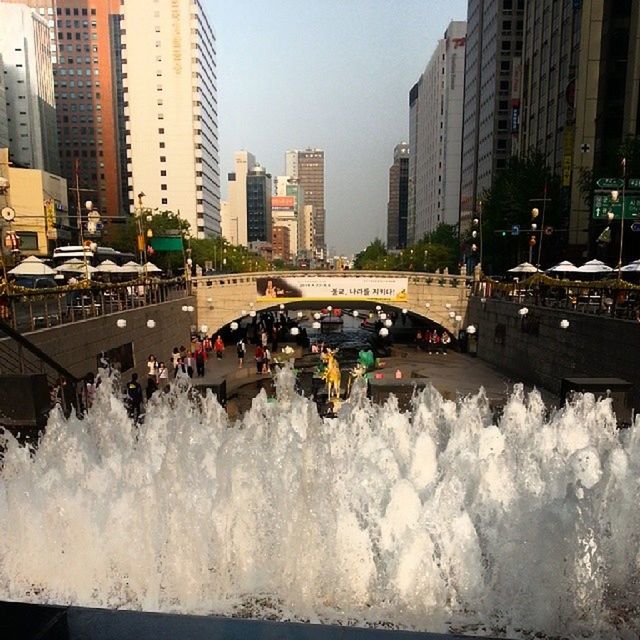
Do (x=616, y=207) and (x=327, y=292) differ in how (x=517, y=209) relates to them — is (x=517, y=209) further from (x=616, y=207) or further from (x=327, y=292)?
(x=616, y=207)

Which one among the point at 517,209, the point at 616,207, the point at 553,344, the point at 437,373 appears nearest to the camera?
the point at 616,207

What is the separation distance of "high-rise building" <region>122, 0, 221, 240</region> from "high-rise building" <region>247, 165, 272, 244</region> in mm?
109364

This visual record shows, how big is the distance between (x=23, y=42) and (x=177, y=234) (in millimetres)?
Result: 65398

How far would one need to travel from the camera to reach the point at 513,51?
67750 mm

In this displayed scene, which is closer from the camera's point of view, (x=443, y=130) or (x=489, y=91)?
(x=489, y=91)

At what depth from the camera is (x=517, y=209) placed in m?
34.0

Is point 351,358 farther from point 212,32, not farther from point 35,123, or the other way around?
point 212,32

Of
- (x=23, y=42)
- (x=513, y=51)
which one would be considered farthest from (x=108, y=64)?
(x=513, y=51)

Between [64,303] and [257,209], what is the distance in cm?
17555

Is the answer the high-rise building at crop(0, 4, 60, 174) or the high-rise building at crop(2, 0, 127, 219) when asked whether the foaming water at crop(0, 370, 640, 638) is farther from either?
the high-rise building at crop(2, 0, 127, 219)

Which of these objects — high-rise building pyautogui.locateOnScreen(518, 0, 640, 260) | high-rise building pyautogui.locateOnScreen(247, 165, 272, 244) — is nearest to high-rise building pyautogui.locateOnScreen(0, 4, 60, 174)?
high-rise building pyautogui.locateOnScreen(518, 0, 640, 260)

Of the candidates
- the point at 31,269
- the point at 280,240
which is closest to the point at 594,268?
the point at 31,269

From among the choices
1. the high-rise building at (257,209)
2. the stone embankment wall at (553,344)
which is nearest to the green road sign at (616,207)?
the stone embankment wall at (553,344)

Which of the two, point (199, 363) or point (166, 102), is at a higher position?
point (166, 102)
